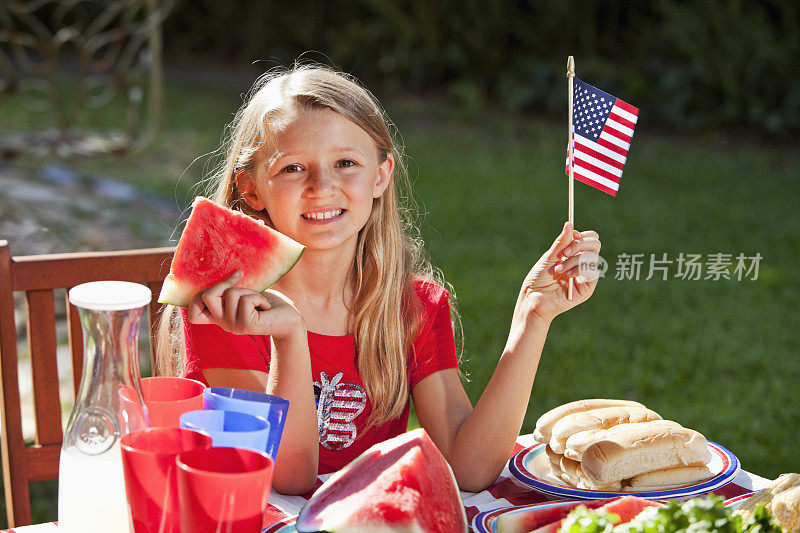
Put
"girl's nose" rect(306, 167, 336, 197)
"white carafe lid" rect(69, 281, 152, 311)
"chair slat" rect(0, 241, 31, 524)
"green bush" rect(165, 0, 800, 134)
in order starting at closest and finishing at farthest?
1. "white carafe lid" rect(69, 281, 152, 311)
2. "girl's nose" rect(306, 167, 336, 197)
3. "chair slat" rect(0, 241, 31, 524)
4. "green bush" rect(165, 0, 800, 134)

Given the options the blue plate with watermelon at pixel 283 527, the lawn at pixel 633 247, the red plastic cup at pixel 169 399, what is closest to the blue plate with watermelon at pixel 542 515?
the blue plate with watermelon at pixel 283 527

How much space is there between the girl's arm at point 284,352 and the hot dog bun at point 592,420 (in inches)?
19.2

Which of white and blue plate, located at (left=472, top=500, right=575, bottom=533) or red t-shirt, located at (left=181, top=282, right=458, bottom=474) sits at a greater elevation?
red t-shirt, located at (left=181, top=282, right=458, bottom=474)

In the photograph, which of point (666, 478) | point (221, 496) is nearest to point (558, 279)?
point (666, 478)

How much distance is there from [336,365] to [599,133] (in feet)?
2.91

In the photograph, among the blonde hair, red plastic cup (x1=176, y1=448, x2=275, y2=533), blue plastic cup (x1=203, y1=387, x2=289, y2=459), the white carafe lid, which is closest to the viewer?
red plastic cup (x1=176, y1=448, x2=275, y2=533)

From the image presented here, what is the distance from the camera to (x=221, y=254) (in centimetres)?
186

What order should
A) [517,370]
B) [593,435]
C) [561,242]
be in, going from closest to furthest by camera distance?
[593,435] < [561,242] < [517,370]

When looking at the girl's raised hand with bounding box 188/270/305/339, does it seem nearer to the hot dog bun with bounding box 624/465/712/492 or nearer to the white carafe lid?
the white carafe lid

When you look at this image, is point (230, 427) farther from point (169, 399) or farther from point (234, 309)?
point (234, 309)

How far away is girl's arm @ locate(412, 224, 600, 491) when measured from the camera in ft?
6.74

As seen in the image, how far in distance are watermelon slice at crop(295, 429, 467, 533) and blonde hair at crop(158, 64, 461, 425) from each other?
843mm

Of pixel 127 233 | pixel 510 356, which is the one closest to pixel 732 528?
pixel 510 356

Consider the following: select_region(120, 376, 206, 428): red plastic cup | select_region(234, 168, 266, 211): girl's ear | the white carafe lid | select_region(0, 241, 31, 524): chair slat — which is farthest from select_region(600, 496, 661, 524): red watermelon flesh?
select_region(0, 241, 31, 524): chair slat
